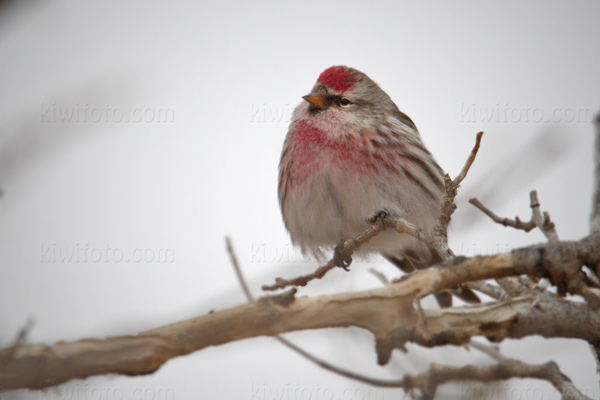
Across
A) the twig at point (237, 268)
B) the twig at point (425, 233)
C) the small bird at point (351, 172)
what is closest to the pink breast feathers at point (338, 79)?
the small bird at point (351, 172)

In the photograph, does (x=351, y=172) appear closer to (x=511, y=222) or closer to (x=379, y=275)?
(x=379, y=275)

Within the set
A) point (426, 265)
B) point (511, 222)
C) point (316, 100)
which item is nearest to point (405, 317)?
point (511, 222)

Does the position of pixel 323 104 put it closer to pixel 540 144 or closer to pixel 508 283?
pixel 540 144

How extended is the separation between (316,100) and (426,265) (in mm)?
1856

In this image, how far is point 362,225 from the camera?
16.4 feet

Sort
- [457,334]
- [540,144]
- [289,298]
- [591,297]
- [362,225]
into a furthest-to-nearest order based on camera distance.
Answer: [362,225] → [540,144] → [591,297] → [457,334] → [289,298]

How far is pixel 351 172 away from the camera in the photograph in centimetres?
488

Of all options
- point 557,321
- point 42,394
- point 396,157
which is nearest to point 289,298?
point 42,394

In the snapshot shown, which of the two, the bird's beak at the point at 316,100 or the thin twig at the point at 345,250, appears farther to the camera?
the bird's beak at the point at 316,100

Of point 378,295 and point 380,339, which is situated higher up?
point 378,295

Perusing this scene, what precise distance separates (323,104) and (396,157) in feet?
2.59

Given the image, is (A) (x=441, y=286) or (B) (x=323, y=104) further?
(B) (x=323, y=104)

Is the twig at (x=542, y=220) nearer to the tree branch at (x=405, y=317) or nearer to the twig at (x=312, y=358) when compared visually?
the tree branch at (x=405, y=317)

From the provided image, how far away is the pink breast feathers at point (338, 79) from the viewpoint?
5.45 meters
